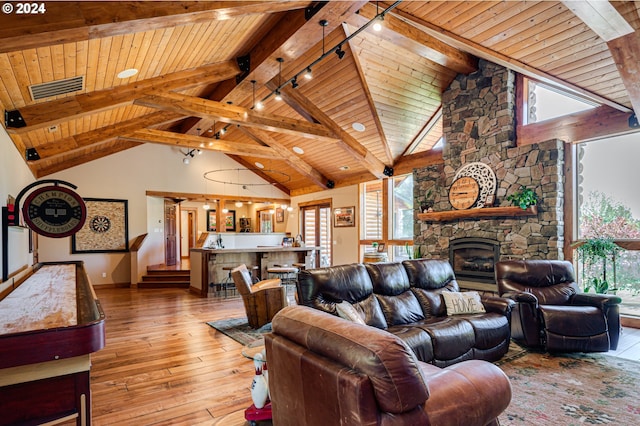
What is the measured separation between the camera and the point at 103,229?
9.40 m

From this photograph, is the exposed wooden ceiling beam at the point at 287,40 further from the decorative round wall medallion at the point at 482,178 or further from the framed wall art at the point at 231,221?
the framed wall art at the point at 231,221

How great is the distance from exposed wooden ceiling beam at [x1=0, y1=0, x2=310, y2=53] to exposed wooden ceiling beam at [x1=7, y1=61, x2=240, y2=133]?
2170 mm

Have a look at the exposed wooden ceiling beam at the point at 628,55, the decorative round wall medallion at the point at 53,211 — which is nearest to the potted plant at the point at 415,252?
the exposed wooden ceiling beam at the point at 628,55

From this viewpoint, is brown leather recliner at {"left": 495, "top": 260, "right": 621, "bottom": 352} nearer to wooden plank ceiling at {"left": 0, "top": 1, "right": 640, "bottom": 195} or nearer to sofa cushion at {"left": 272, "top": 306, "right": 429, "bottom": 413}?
wooden plank ceiling at {"left": 0, "top": 1, "right": 640, "bottom": 195}

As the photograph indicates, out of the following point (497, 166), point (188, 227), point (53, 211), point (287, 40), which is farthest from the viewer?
point (188, 227)

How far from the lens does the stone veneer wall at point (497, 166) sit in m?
5.38

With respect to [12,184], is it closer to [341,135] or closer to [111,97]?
[111,97]

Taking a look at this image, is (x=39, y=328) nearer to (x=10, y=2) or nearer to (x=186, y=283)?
(x=10, y=2)

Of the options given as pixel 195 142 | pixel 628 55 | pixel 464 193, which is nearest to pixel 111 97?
pixel 195 142

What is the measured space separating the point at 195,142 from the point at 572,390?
822cm

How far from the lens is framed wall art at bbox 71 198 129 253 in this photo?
30.0 feet

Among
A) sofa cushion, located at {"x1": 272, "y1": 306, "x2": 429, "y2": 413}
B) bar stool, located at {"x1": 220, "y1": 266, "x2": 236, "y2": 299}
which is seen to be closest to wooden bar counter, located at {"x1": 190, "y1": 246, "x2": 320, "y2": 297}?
bar stool, located at {"x1": 220, "y1": 266, "x2": 236, "y2": 299}

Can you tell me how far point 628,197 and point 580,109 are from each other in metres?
1.44

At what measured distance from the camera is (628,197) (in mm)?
5043
